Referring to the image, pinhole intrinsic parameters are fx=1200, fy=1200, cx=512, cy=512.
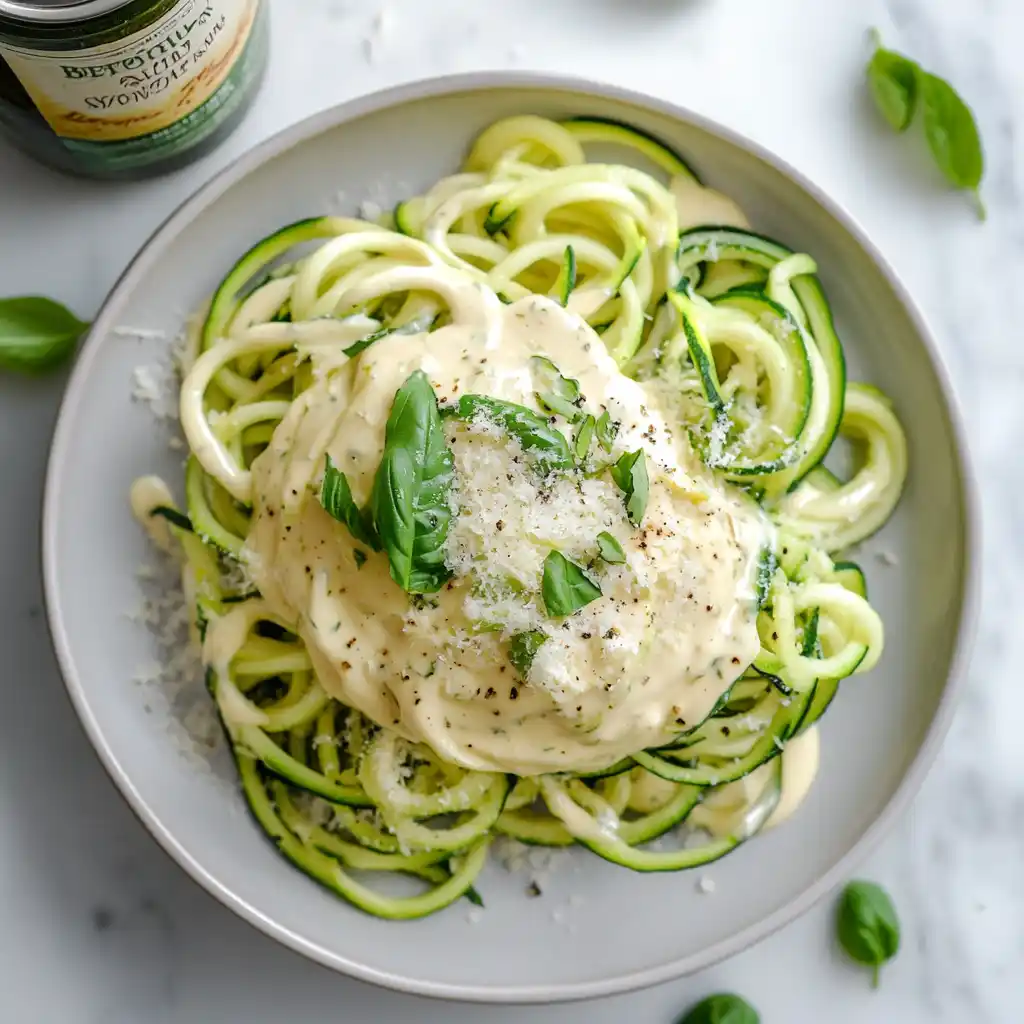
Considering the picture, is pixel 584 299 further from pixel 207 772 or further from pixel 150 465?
pixel 207 772

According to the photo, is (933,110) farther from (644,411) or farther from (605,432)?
(605,432)

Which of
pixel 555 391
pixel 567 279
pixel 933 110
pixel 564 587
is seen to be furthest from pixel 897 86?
pixel 564 587

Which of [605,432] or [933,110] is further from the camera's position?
[933,110]

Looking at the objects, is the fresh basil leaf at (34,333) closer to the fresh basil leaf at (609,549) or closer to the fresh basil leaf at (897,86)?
the fresh basil leaf at (609,549)

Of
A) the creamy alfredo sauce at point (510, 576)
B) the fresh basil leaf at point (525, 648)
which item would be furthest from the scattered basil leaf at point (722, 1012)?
the fresh basil leaf at point (525, 648)

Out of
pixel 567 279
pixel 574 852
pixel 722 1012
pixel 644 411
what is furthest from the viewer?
pixel 722 1012

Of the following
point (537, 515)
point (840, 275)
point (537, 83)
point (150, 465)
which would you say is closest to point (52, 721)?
point (150, 465)

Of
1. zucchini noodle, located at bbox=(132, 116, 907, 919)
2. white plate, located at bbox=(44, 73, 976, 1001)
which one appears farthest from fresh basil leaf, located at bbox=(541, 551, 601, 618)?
white plate, located at bbox=(44, 73, 976, 1001)
